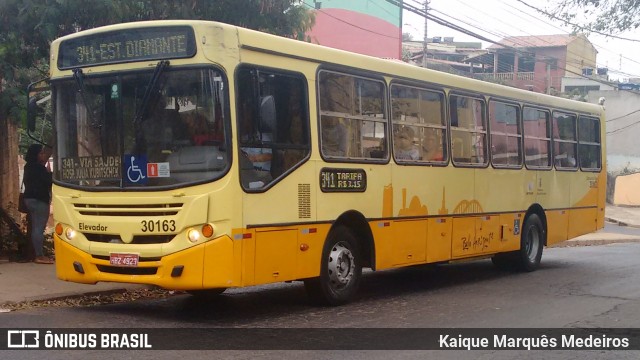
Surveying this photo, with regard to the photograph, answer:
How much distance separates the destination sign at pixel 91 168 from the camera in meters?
8.70

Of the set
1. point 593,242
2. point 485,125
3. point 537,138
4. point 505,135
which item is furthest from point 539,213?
point 593,242

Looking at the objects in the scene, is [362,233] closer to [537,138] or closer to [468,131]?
[468,131]

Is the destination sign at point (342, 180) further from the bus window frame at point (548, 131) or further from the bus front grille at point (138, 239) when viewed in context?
the bus window frame at point (548, 131)

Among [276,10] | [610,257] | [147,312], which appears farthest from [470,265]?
[147,312]

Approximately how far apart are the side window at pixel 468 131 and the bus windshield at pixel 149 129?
502 centimetres

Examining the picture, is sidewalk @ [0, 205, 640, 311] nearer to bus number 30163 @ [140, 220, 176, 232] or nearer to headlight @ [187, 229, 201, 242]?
bus number 30163 @ [140, 220, 176, 232]

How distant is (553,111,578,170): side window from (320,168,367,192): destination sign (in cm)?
651

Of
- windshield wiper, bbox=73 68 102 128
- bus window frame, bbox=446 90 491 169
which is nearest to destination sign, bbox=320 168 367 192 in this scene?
bus window frame, bbox=446 90 491 169

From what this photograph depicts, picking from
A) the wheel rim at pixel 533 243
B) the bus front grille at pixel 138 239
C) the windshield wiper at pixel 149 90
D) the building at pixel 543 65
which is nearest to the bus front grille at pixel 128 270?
the bus front grille at pixel 138 239

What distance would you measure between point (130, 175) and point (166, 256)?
1017mm

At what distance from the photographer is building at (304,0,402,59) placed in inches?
1372

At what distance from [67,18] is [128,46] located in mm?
3615

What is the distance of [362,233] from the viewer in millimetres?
10320

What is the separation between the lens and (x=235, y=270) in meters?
8.22
